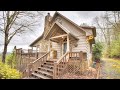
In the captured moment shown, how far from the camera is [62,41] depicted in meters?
5.77

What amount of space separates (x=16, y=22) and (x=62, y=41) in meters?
2.26

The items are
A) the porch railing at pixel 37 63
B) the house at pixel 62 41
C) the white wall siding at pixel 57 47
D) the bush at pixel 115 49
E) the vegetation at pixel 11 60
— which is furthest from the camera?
the white wall siding at pixel 57 47

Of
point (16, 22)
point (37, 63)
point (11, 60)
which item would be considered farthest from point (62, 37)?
point (11, 60)

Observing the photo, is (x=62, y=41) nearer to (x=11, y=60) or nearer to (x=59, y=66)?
(x=59, y=66)

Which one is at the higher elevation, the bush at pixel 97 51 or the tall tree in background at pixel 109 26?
the tall tree in background at pixel 109 26

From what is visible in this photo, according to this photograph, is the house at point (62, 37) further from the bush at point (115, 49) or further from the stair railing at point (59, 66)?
the bush at point (115, 49)

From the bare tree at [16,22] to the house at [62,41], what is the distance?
1.67 feet

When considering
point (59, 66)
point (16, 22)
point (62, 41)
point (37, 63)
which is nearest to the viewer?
point (16, 22)

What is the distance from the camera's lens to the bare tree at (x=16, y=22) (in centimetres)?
383

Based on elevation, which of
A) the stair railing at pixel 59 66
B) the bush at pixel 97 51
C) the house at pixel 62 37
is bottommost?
the stair railing at pixel 59 66

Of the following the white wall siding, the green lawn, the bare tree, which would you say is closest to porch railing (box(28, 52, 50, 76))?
the white wall siding

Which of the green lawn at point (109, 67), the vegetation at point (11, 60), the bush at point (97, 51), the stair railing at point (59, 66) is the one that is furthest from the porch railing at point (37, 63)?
the green lawn at point (109, 67)

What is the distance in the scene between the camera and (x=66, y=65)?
4645 mm
